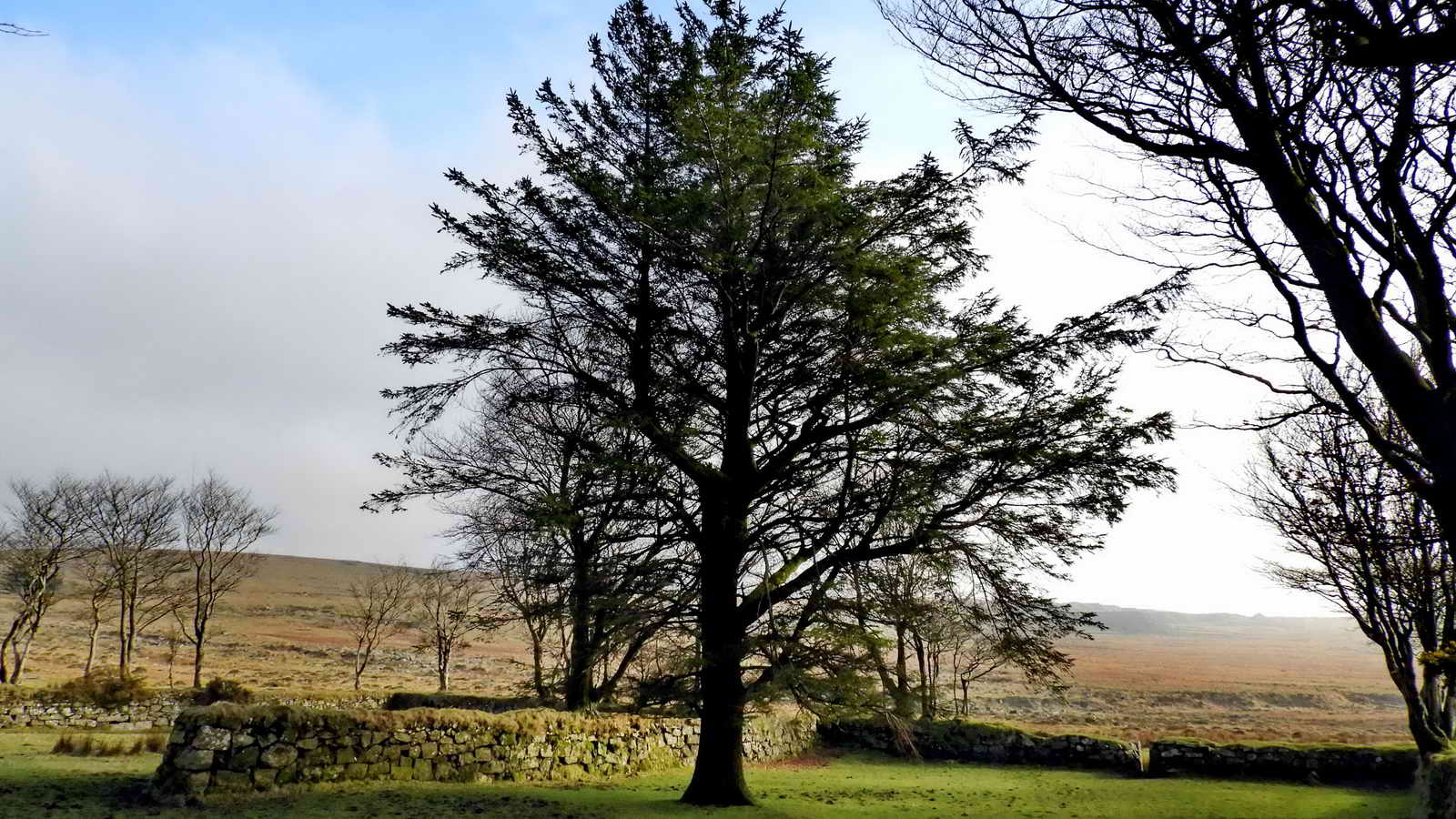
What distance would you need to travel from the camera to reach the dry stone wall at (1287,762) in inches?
647

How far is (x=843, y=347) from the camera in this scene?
10.6 metres

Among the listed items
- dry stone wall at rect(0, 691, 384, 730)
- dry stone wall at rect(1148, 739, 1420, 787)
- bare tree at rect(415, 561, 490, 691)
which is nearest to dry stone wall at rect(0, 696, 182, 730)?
dry stone wall at rect(0, 691, 384, 730)

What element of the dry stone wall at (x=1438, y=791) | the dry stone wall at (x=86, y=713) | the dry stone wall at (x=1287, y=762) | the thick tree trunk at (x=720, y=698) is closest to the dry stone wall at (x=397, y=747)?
the thick tree trunk at (x=720, y=698)

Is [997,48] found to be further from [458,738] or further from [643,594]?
[458,738]

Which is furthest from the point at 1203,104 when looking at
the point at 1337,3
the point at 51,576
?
the point at 51,576

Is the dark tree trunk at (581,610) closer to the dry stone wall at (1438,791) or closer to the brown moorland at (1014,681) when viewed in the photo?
the brown moorland at (1014,681)

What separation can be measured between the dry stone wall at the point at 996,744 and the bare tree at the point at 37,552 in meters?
24.5

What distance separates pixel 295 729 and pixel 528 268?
6818 millimetres

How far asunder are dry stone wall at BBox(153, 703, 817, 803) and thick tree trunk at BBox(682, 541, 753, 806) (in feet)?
11.1

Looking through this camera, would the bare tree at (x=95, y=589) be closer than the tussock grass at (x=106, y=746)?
No

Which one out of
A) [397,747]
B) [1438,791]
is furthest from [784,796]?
[1438,791]

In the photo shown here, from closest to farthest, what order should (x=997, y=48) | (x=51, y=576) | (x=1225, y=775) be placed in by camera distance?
1. (x=997, y=48)
2. (x=1225, y=775)
3. (x=51, y=576)

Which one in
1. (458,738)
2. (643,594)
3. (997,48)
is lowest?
(458,738)

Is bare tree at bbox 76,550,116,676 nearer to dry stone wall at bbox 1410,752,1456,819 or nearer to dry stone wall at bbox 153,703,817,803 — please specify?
dry stone wall at bbox 153,703,817,803
